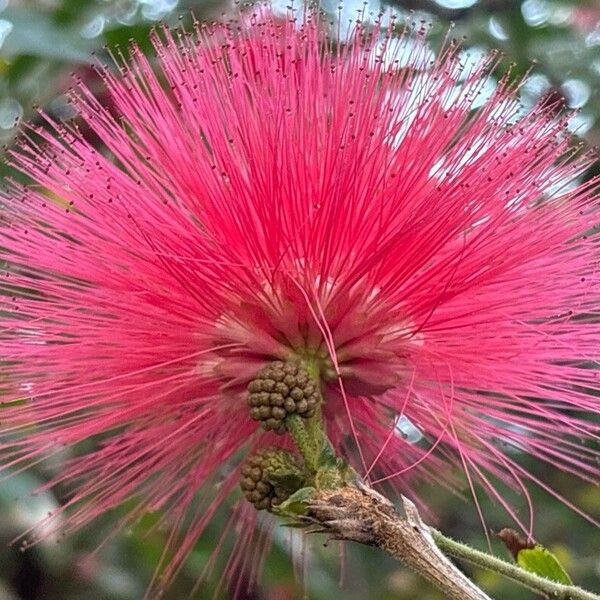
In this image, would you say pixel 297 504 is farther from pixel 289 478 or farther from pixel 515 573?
pixel 515 573

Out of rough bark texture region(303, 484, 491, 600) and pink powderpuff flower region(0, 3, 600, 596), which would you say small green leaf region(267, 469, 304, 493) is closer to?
rough bark texture region(303, 484, 491, 600)

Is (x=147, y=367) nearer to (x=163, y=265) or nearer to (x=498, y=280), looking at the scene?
(x=163, y=265)

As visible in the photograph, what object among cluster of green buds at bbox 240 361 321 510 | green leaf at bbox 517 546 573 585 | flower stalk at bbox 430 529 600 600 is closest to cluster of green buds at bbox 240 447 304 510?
cluster of green buds at bbox 240 361 321 510

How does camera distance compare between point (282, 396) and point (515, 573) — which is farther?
point (282, 396)

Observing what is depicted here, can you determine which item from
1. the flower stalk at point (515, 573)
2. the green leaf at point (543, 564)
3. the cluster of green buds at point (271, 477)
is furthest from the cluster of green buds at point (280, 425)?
the green leaf at point (543, 564)

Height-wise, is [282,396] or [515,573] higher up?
[282,396]

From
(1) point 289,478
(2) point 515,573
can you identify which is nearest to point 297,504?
(1) point 289,478

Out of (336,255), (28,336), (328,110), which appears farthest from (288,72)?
(28,336)
